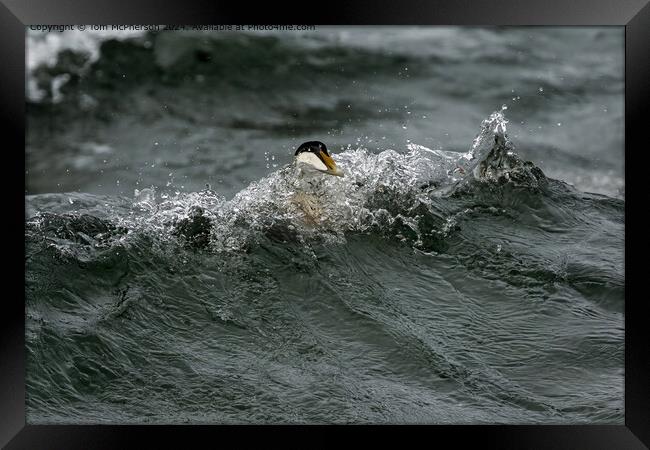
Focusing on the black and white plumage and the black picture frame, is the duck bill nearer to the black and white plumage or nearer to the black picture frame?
the black and white plumage

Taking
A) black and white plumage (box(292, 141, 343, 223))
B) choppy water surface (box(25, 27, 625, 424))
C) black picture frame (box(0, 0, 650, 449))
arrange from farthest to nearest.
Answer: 1. black and white plumage (box(292, 141, 343, 223))
2. choppy water surface (box(25, 27, 625, 424))
3. black picture frame (box(0, 0, 650, 449))

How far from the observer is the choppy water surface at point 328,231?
3.58 metres

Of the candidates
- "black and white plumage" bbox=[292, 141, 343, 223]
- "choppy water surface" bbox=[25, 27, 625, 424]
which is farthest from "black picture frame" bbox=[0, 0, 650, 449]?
"black and white plumage" bbox=[292, 141, 343, 223]

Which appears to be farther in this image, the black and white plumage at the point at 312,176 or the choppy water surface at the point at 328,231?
the black and white plumage at the point at 312,176

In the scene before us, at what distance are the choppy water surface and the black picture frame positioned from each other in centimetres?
19

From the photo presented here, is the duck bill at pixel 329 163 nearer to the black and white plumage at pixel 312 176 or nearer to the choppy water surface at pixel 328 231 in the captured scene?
the black and white plumage at pixel 312 176

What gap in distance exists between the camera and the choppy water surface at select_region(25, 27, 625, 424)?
358 cm
